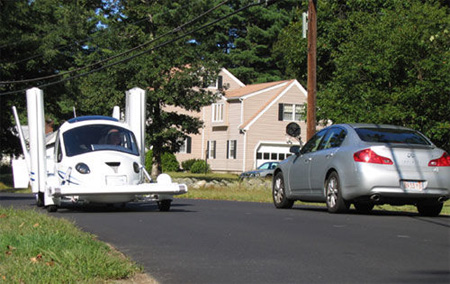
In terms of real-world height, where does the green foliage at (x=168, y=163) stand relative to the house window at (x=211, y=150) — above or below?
below

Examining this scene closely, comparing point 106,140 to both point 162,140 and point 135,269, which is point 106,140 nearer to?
point 135,269

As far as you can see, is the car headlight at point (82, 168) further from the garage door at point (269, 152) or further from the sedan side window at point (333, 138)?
the garage door at point (269, 152)

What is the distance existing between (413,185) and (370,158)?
2.81 feet

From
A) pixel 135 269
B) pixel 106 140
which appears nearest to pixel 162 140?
pixel 106 140

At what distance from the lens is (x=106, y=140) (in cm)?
1700

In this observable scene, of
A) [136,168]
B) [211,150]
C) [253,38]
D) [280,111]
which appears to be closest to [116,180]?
[136,168]

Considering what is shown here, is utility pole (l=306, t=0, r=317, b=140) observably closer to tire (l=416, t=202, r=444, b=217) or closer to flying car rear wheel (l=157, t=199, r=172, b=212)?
flying car rear wheel (l=157, t=199, r=172, b=212)

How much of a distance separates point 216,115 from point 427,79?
3485 cm

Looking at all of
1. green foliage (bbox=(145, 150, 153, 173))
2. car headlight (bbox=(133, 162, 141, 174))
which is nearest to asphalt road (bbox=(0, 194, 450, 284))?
car headlight (bbox=(133, 162, 141, 174))

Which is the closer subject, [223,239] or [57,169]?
[223,239]

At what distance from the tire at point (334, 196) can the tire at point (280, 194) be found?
196 cm

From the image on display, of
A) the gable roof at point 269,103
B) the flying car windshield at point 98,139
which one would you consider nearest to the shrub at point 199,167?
the gable roof at point 269,103

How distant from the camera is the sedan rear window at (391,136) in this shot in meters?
13.8

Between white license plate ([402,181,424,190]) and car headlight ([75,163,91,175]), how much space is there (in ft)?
20.8
